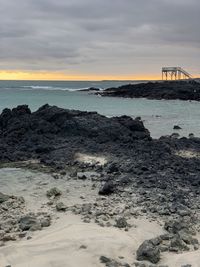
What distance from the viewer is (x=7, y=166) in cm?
1834

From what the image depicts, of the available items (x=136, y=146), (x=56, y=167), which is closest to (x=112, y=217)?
(x=56, y=167)

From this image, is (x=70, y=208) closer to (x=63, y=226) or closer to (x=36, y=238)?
(x=63, y=226)

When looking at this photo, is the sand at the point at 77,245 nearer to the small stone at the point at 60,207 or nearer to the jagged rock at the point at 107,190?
the small stone at the point at 60,207

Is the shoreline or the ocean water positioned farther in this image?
the ocean water

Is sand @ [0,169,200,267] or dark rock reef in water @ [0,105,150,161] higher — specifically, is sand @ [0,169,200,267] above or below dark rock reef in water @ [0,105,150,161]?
below

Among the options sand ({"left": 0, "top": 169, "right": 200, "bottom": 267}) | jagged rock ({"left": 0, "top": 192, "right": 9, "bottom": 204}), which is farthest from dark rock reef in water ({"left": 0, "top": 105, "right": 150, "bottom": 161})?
sand ({"left": 0, "top": 169, "right": 200, "bottom": 267})

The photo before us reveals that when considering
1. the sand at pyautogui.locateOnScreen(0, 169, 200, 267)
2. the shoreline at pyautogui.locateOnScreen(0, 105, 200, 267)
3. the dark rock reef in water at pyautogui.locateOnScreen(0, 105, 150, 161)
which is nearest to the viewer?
the sand at pyautogui.locateOnScreen(0, 169, 200, 267)

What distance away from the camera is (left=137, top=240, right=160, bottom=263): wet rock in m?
9.41

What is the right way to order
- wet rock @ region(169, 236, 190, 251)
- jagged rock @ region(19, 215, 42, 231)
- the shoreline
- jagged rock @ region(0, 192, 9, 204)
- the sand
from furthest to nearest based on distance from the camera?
jagged rock @ region(0, 192, 9, 204)
jagged rock @ region(19, 215, 42, 231)
the shoreline
wet rock @ region(169, 236, 190, 251)
the sand

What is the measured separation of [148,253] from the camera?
948 centimetres

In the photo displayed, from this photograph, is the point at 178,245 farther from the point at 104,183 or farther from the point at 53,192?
the point at 104,183

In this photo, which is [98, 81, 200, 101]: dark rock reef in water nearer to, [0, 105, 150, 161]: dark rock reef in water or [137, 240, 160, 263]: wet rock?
[0, 105, 150, 161]: dark rock reef in water

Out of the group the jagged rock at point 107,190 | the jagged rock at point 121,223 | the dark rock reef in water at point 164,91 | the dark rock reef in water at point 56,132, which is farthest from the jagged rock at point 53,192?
the dark rock reef in water at point 164,91

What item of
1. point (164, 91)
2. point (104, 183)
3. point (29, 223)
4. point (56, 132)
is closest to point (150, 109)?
point (164, 91)
